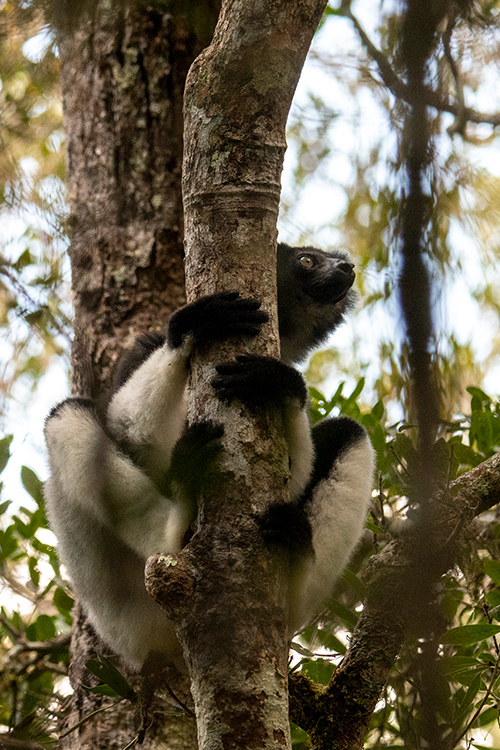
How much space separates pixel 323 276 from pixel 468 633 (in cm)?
220

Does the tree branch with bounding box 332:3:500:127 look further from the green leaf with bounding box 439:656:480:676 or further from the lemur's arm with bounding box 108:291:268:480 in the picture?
the green leaf with bounding box 439:656:480:676

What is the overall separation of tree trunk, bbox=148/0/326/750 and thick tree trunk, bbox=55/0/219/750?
5.27 ft

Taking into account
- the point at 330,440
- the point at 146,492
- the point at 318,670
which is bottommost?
the point at 318,670

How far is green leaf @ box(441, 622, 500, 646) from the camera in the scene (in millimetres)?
2875

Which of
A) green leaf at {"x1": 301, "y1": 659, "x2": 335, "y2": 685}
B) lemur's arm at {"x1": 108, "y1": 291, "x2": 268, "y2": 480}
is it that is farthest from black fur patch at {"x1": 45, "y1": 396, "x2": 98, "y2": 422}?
green leaf at {"x1": 301, "y1": 659, "x2": 335, "y2": 685}

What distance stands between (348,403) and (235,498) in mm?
2130

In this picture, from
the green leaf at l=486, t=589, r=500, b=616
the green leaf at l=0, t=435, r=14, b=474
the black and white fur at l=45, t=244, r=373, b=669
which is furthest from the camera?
the green leaf at l=0, t=435, r=14, b=474

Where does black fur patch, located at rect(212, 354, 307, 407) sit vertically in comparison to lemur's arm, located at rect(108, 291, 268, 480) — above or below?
below

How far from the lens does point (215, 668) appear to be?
1990 millimetres

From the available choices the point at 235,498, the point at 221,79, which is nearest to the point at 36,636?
the point at 235,498

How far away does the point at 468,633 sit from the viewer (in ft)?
9.53

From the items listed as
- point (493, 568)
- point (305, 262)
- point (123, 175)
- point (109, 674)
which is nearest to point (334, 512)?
point (493, 568)

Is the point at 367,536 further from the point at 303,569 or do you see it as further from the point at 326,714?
the point at 326,714

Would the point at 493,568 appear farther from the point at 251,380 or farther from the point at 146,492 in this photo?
the point at 146,492
